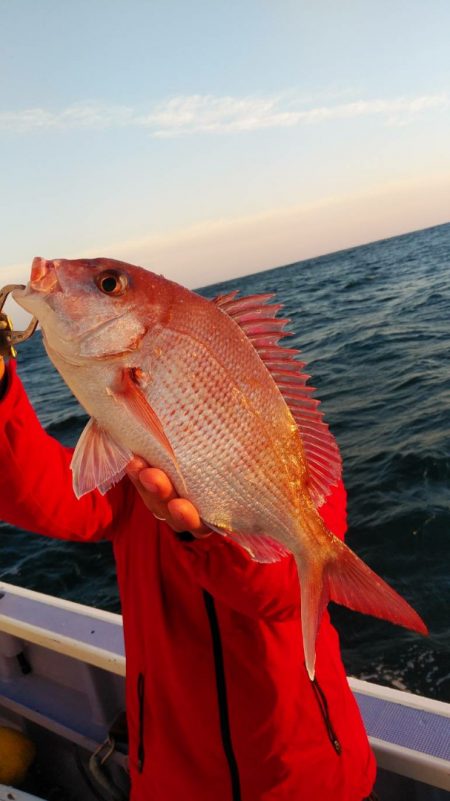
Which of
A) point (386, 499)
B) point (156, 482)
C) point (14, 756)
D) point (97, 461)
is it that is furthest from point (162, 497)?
point (386, 499)

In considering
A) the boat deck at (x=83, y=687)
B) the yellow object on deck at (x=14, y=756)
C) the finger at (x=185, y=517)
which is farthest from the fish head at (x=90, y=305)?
the yellow object on deck at (x=14, y=756)

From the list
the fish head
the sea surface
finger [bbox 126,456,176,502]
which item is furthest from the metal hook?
the sea surface

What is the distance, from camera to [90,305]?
4.70 feet

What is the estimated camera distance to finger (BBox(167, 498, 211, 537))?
4.79 ft

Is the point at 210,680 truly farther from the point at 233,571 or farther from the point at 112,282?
the point at 112,282

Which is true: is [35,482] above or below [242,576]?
above

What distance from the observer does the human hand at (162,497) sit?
1.43m

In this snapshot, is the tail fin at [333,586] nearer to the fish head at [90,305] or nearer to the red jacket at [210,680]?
the red jacket at [210,680]

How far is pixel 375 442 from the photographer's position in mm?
8055

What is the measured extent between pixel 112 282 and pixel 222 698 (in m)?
1.41

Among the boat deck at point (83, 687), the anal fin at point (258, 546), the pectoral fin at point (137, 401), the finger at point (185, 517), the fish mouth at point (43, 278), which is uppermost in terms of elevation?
the fish mouth at point (43, 278)

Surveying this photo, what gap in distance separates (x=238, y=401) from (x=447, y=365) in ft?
32.7

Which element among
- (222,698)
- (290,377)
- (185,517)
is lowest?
(222,698)

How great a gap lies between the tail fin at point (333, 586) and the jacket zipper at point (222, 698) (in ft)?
1.41
